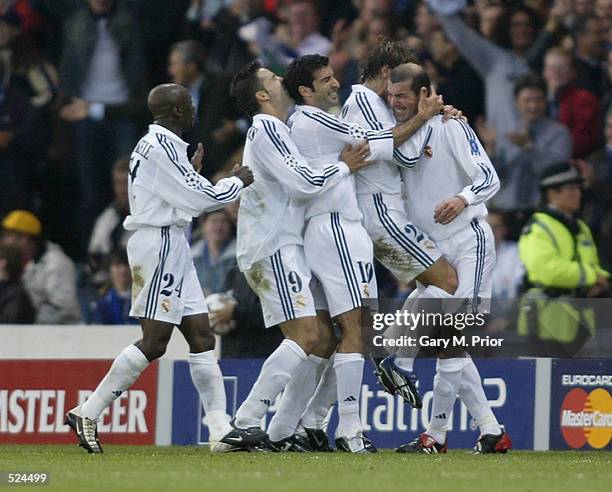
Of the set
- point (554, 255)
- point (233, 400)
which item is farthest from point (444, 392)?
point (554, 255)

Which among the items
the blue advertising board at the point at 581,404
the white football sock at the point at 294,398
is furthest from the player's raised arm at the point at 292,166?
the blue advertising board at the point at 581,404

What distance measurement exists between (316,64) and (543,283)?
3.17 meters

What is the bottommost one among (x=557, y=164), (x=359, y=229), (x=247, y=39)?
(x=359, y=229)

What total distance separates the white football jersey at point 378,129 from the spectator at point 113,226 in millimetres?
5048

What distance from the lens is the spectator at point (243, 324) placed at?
12.4 meters

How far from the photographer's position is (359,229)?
1041cm

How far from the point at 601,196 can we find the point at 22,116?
576 cm

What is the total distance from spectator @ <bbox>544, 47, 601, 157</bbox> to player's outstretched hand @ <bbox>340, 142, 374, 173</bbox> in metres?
4.24

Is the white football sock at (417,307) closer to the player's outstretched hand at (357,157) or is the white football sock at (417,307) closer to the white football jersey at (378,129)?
the white football jersey at (378,129)

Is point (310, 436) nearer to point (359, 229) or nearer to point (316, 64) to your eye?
point (359, 229)

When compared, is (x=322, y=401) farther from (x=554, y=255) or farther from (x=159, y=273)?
(x=554, y=255)

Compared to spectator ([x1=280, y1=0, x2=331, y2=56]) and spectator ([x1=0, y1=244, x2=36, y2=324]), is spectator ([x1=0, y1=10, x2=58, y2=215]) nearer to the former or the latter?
spectator ([x1=0, y1=244, x2=36, y2=324])

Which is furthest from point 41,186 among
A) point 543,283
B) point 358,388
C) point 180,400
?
point 358,388

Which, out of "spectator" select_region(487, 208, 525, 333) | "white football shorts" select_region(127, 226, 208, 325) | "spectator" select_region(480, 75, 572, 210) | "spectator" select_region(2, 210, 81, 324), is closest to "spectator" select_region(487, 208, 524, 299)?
"spectator" select_region(487, 208, 525, 333)
